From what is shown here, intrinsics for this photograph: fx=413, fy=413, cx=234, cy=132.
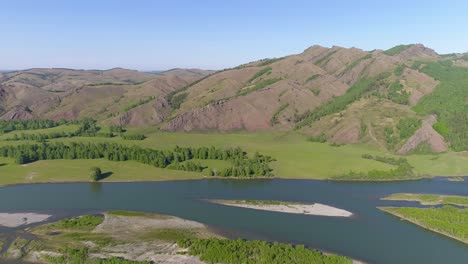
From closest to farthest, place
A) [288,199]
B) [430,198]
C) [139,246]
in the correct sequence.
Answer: [139,246]
[430,198]
[288,199]

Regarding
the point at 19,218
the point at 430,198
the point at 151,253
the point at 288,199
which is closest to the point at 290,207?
the point at 288,199

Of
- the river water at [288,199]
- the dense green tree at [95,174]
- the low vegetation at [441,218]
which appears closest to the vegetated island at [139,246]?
the river water at [288,199]

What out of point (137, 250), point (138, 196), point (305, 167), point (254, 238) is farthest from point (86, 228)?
point (305, 167)

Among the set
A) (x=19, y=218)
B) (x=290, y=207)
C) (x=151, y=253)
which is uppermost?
(x=290, y=207)

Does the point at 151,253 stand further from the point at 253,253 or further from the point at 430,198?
the point at 430,198

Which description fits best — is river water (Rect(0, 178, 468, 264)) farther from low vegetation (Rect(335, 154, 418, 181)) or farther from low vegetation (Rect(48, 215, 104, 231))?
low vegetation (Rect(48, 215, 104, 231))

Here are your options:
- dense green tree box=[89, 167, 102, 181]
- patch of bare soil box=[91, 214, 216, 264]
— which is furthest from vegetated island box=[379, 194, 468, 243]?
dense green tree box=[89, 167, 102, 181]

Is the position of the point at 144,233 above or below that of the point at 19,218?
below
